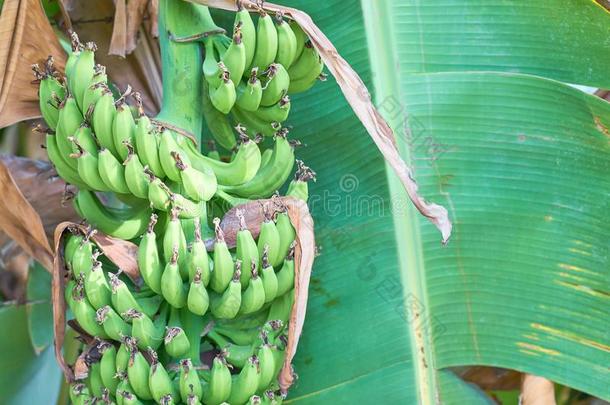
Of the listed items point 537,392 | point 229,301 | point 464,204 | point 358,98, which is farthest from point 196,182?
point 537,392

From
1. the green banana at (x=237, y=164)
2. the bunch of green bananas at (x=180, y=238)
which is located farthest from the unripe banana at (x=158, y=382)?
the green banana at (x=237, y=164)

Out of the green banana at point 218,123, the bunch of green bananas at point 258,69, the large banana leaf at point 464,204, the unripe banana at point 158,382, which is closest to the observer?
the unripe banana at point 158,382

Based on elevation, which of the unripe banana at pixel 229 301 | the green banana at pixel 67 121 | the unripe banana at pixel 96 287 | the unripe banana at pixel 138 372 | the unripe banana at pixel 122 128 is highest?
the unripe banana at pixel 122 128

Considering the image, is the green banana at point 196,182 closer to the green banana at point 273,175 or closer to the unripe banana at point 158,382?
the green banana at point 273,175

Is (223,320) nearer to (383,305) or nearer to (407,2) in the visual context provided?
(383,305)

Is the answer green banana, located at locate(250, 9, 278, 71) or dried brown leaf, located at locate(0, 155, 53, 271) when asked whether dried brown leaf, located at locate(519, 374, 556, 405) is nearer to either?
green banana, located at locate(250, 9, 278, 71)

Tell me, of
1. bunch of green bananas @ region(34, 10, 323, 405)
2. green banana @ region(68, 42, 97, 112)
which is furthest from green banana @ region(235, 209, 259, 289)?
green banana @ region(68, 42, 97, 112)
